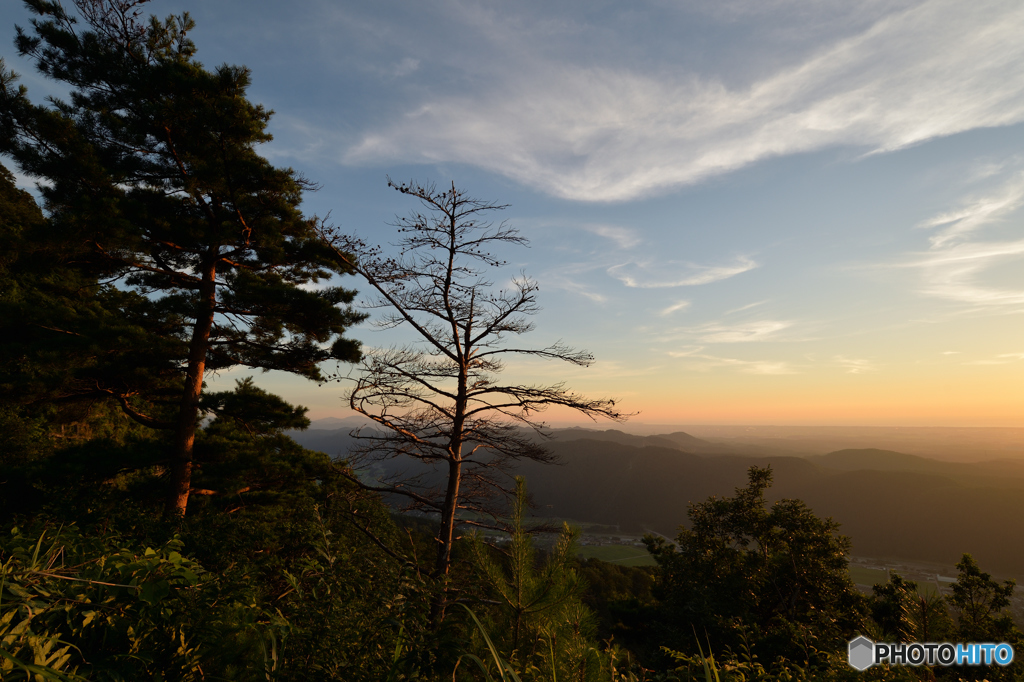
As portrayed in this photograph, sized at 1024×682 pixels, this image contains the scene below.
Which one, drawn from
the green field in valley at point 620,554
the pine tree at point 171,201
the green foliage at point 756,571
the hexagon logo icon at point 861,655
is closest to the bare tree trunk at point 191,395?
the pine tree at point 171,201

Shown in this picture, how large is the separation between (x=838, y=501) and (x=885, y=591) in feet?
471

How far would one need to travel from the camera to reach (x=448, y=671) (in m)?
1.63

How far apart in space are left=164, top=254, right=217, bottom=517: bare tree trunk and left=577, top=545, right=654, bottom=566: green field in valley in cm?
7497

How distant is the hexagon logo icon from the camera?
2.78 m

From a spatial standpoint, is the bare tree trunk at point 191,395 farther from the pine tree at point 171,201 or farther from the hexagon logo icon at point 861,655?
the hexagon logo icon at point 861,655

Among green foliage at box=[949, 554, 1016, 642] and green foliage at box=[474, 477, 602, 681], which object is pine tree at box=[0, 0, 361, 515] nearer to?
green foliage at box=[474, 477, 602, 681]

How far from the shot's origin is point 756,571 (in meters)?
12.3

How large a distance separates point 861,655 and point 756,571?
37.6 feet

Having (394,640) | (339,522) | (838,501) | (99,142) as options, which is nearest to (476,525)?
(339,522)

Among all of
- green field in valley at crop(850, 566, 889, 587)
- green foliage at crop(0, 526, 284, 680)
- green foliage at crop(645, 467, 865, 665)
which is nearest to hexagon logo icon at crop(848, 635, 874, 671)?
green foliage at crop(0, 526, 284, 680)

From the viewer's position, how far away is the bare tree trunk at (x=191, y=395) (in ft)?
26.7

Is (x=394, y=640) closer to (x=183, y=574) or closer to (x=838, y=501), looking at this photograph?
(x=183, y=574)

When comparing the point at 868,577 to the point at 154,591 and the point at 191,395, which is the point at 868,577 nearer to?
the point at 191,395

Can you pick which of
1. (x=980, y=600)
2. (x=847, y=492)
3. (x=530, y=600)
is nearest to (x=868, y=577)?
(x=847, y=492)
